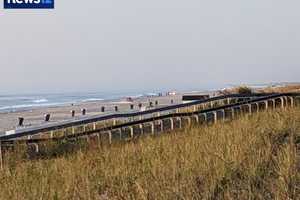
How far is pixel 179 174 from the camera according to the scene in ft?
24.1

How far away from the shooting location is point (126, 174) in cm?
786

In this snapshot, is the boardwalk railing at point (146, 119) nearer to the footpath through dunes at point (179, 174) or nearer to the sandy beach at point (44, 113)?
the footpath through dunes at point (179, 174)

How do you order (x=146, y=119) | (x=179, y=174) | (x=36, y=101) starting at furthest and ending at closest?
1. (x=36, y=101)
2. (x=146, y=119)
3. (x=179, y=174)

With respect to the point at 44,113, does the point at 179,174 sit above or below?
above

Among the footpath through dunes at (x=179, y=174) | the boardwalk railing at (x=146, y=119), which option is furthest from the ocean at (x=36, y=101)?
Answer: the footpath through dunes at (x=179, y=174)

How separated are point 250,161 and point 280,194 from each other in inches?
69.4

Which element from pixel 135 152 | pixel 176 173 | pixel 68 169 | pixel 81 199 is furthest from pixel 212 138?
pixel 81 199

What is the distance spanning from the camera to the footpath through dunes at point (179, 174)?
6344 mm

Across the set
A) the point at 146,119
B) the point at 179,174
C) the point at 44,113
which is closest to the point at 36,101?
the point at 44,113

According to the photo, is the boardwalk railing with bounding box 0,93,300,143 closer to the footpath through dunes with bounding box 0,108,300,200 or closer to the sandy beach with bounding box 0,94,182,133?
the footpath through dunes with bounding box 0,108,300,200

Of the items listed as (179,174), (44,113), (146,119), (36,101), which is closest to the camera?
(179,174)

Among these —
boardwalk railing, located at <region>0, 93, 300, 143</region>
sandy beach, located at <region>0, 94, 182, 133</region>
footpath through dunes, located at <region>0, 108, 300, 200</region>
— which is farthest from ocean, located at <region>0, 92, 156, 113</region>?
footpath through dunes, located at <region>0, 108, 300, 200</region>

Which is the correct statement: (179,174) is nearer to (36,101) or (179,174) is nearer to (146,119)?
(146,119)

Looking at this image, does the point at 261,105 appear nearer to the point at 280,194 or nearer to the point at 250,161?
the point at 250,161
